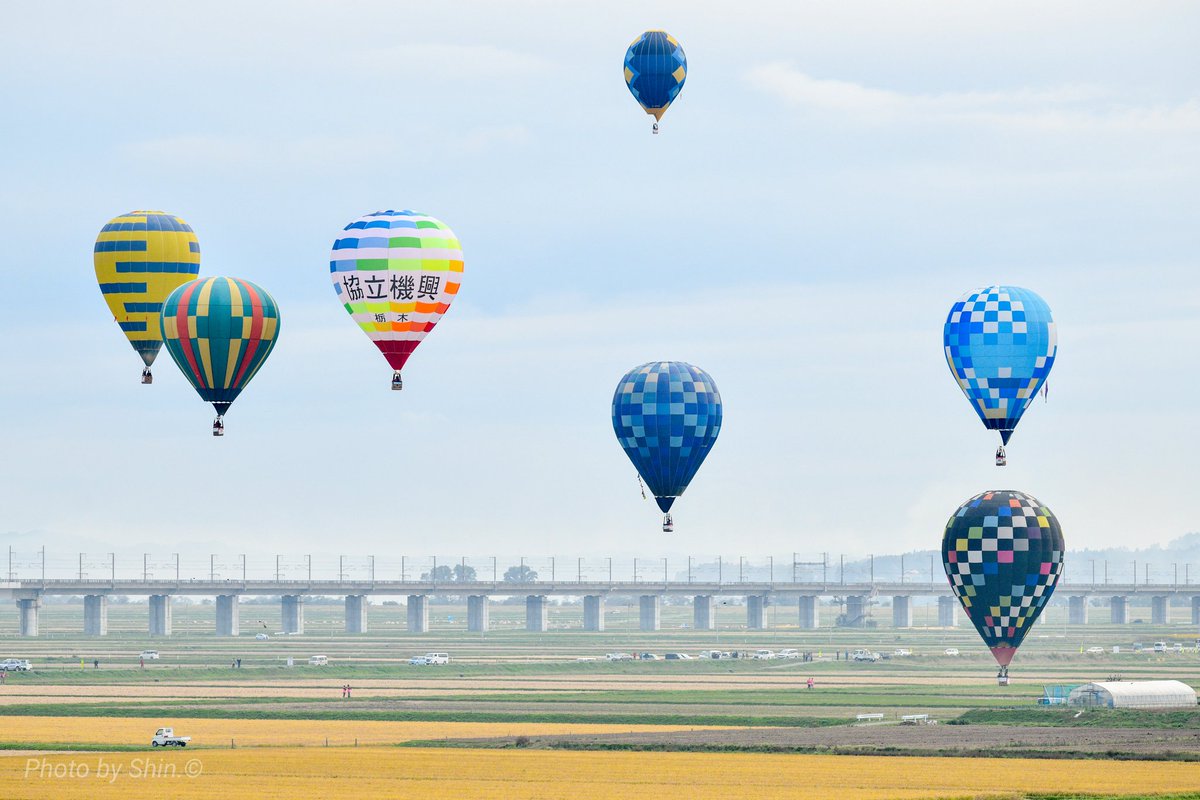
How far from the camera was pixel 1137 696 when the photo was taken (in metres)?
107

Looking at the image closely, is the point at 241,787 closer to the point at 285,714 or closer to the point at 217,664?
the point at 285,714

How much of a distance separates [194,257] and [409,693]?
39.0 metres

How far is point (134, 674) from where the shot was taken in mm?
154375

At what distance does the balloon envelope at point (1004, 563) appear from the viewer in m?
92.1

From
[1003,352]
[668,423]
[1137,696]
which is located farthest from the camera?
[1137,696]

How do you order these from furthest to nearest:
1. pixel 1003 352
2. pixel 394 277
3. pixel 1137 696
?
1. pixel 1137 696
2. pixel 1003 352
3. pixel 394 277

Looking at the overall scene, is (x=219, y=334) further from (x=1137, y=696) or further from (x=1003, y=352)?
(x=1137, y=696)

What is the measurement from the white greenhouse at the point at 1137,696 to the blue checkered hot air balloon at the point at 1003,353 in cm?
2382

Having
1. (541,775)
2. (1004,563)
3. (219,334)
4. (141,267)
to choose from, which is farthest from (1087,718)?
(141,267)

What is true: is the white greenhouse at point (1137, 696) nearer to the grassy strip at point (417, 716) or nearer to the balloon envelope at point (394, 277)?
the grassy strip at point (417, 716)

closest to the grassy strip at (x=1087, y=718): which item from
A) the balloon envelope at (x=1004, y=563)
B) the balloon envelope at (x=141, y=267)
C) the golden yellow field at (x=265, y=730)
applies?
the balloon envelope at (x=1004, y=563)

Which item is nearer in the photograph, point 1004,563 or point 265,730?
point 1004,563

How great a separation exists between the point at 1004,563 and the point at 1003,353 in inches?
393

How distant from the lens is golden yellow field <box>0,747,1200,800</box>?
6894cm
